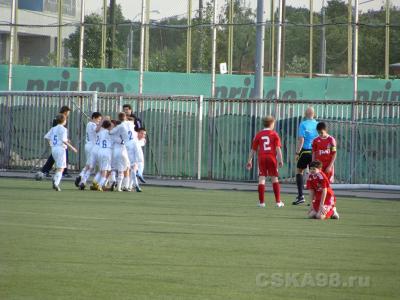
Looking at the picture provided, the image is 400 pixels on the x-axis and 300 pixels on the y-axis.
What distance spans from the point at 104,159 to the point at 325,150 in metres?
6.94

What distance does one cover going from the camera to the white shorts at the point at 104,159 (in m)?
27.9

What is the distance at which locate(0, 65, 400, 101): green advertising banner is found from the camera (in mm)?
40656

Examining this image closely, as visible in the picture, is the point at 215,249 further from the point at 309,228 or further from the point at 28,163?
the point at 28,163

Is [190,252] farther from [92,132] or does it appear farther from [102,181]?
[92,132]

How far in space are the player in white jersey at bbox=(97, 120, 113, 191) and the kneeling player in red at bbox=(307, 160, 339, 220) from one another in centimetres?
856

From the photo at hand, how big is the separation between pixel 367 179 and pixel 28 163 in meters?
11.4

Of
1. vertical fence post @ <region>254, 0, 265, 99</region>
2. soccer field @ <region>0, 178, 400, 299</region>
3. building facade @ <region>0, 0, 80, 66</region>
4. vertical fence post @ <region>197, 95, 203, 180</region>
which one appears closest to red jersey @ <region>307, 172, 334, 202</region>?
soccer field @ <region>0, 178, 400, 299</region>

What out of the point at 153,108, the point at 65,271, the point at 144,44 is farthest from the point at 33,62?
the point at 65,271

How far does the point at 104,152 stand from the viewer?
92.2 feet

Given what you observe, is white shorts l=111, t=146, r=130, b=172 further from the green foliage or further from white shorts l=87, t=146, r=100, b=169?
the green foliage

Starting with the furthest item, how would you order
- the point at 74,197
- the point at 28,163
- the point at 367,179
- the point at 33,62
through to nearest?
1. the point at 33,62
2. the point at 28,163
3. the point at 367,179
4. the point at 74,197

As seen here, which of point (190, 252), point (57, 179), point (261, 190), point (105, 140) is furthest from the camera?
point (105, 140)

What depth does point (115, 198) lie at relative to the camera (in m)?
25.0

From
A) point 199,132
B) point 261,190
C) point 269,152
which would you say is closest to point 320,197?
point 261,190
